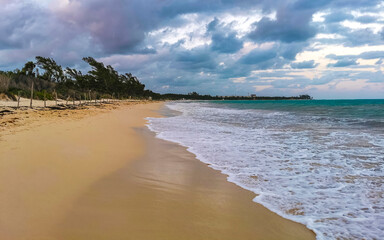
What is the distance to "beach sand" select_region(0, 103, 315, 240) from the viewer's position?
2.59 meters

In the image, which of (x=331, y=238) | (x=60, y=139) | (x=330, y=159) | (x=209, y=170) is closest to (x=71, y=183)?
(x=209, y=170)

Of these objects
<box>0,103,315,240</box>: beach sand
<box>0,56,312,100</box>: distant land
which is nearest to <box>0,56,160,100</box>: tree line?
<box>0,56,312,100</box>: distant land

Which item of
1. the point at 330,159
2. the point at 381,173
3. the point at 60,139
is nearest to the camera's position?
the point at 381,173

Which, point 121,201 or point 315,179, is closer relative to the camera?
point 121,201

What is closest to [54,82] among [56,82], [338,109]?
[56,82]

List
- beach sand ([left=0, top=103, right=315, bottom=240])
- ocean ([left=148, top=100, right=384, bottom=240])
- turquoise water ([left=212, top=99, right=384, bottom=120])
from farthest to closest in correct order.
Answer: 1. turquoise water ([left=212, top=99, right=384, bottom=120])
2. ocean ([left=148, top=100, right=384, bottom=240])
3. beach sand ([left=0, top=103, right=315, bottom=240])

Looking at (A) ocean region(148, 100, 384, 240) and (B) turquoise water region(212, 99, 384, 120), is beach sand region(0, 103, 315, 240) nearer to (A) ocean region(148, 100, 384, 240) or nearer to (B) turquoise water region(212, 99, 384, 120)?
(A) ocean region(148, 100, 384, 240)

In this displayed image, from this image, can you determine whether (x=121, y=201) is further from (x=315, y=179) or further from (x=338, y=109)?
(x=338, y=109)

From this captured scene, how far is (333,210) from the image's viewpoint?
3311 mm

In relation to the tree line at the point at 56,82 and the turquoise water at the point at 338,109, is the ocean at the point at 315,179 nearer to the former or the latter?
the turquoise water at the point at 338,109

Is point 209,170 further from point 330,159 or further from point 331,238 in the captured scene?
point 330,159

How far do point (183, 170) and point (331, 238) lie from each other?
9.84ft

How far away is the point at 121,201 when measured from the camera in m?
3.34

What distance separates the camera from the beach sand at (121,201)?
8.49 feet
